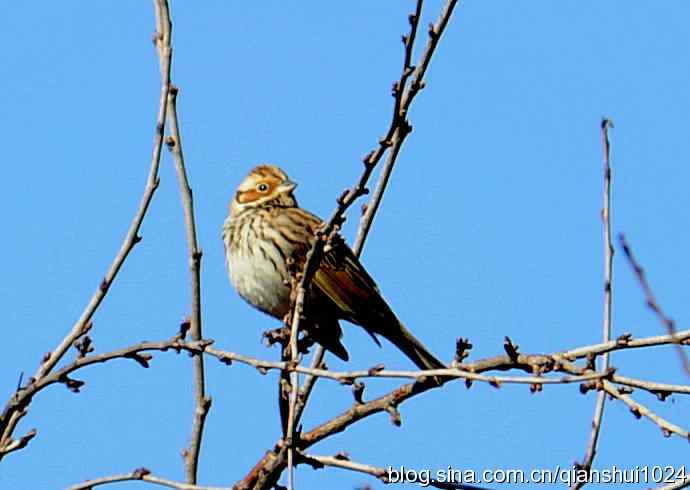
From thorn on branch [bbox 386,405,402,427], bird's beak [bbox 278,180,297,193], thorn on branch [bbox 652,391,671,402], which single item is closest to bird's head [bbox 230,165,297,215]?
bird's beak [bbox 278,180,297,193]

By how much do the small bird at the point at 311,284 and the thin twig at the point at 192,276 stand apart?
2399 mm

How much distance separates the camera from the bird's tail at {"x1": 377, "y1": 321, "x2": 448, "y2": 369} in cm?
718

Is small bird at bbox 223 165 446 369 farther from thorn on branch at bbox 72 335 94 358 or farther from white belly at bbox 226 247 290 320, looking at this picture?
thorn on branch at bbox 72 335 94 358

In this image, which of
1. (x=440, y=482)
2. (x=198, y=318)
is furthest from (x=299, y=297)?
(x=440, y=482)

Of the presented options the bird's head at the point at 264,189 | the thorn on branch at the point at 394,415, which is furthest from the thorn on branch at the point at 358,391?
the bird's head at the point at 264,189

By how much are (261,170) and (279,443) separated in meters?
4.64

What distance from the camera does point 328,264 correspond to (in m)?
7.82

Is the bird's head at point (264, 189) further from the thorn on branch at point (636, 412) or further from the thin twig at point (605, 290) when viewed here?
the thorn on branch at point (636, 412)

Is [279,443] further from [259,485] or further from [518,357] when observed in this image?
[518,357]

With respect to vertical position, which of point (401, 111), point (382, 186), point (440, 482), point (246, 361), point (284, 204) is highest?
point (284, 204)

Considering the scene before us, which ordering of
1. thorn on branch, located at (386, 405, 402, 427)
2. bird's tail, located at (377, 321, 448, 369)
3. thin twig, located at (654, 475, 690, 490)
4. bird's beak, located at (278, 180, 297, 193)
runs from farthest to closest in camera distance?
1. bird's beak, located at (278, 180, 297, 193)
2. bird's tail, located at (377, 321, 448, 369)
3. thorn on branch, located at (386, 405, 402, 427)
4. thin twig, located at (654, 475, 690, 490)

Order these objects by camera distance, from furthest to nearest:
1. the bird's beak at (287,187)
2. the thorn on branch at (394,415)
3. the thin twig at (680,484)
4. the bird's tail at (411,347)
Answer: the bird's beak at (287,187), the bird's tail at (411,347), the thorn on branch at (394,415), the thin twig at (680,484)

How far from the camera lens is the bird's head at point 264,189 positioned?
28.4 feet

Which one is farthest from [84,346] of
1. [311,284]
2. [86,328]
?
[311,284]
